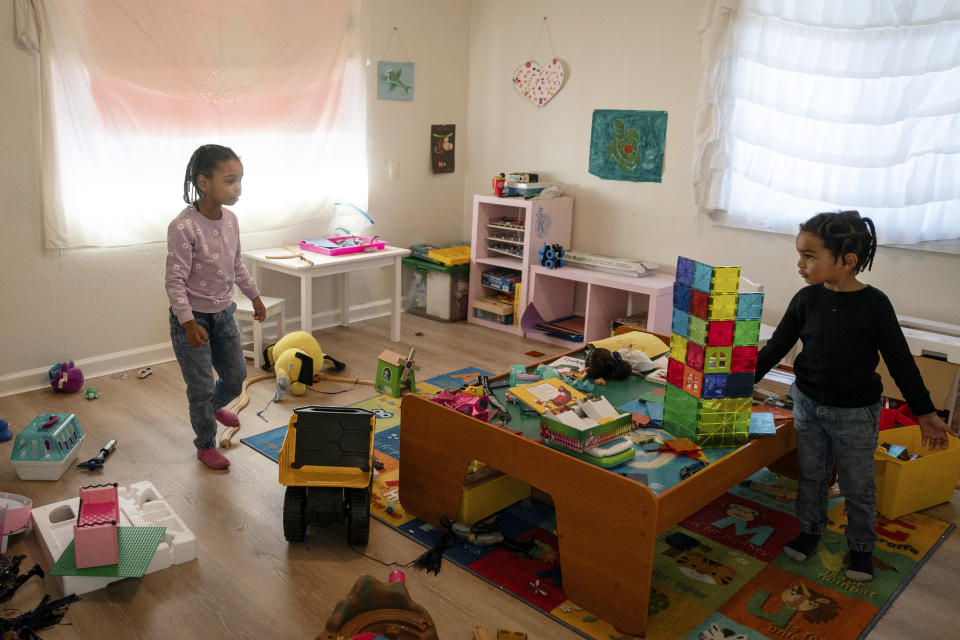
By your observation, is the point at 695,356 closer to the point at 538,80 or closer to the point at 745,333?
the point at 745,333

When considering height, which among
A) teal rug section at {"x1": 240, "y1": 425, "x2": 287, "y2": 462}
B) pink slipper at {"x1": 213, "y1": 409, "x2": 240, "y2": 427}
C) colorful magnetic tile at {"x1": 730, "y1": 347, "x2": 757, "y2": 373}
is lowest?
teal rug section at {"x1": 240, "y1": 425, "x2": 287, "y2": 462}

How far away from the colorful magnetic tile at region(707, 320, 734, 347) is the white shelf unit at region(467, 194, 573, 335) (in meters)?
2.39

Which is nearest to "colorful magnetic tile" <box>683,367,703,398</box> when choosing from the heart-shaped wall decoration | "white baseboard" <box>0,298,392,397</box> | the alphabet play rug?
the alphabet play rug

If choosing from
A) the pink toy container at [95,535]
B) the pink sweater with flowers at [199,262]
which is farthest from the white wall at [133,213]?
the pink toy container at [95,535]

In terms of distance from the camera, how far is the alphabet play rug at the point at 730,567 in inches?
82.4

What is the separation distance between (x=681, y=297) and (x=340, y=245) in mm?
2379

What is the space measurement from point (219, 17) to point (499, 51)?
1784 mm

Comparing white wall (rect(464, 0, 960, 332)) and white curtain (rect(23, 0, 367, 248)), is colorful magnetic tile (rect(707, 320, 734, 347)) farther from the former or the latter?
white curtain (rect(23, 0, 367, 248))

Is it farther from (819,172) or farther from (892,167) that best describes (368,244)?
(892,167)

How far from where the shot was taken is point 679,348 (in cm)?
237

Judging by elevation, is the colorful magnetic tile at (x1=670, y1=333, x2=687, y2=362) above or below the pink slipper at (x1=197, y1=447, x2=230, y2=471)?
above

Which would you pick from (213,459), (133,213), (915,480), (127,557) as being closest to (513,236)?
(133,213)

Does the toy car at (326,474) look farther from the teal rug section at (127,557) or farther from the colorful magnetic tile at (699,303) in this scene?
the colorful magnetic tile at (699,303)

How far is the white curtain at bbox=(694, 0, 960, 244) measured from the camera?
344 cm
